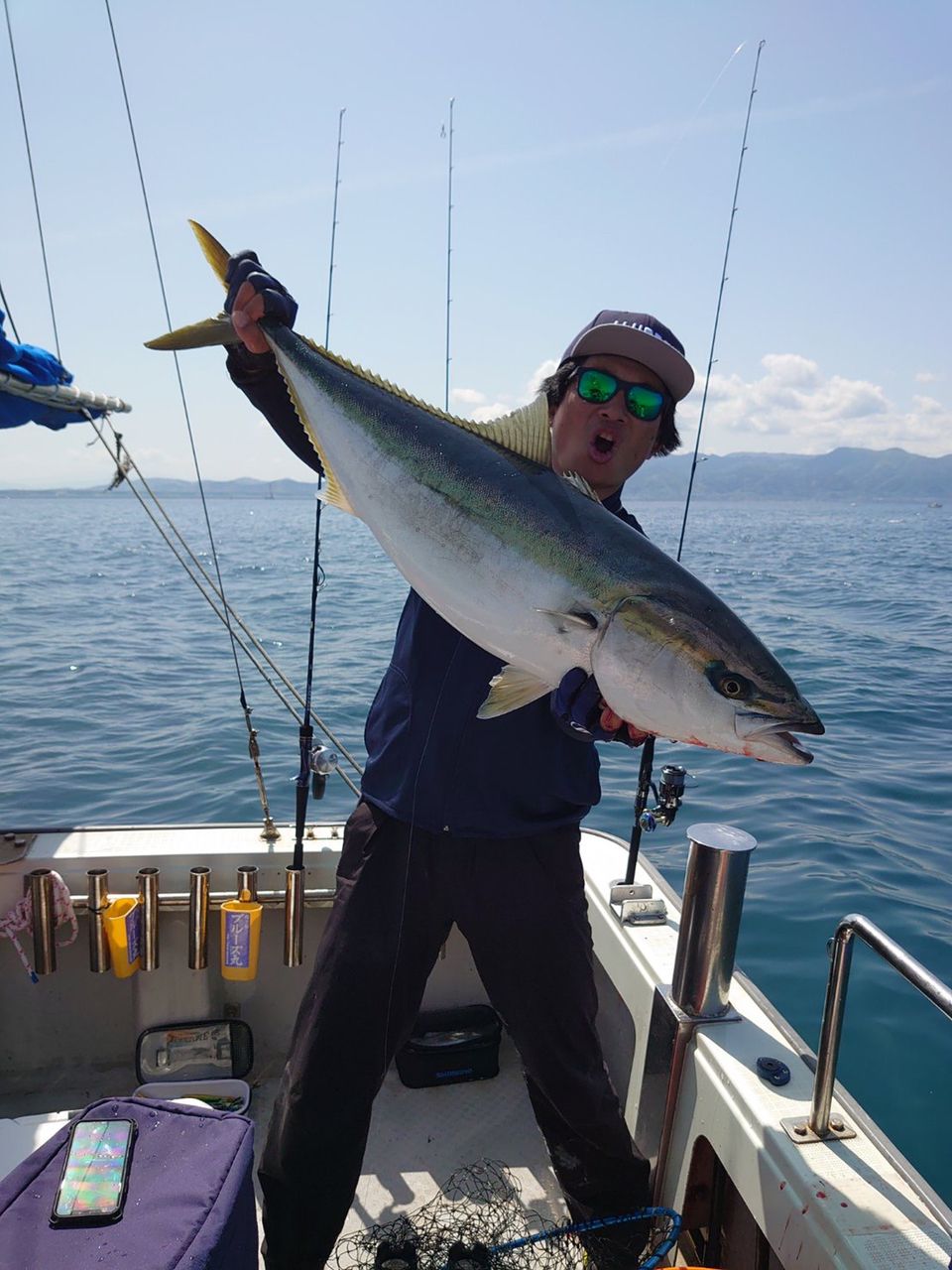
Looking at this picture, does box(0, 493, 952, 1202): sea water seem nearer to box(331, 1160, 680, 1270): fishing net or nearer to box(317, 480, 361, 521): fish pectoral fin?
box(331, 1160, 680, 1270): fishing net

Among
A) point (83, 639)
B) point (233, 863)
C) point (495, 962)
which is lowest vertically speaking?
point (83, 639)

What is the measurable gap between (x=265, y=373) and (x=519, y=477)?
3.08 feet

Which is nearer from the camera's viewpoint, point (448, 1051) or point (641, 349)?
point (641, 349)

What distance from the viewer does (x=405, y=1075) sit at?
148 inches

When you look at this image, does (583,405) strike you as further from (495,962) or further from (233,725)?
(233,725)

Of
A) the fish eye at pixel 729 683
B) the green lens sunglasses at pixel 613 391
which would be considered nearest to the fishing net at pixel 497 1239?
the fish eye at pixel 729 683

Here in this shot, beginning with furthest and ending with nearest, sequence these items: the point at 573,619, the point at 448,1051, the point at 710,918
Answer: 1. the point at 448,1051
2. the point at 710,918
3. the point at 573,619

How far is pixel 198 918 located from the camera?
3488 mm

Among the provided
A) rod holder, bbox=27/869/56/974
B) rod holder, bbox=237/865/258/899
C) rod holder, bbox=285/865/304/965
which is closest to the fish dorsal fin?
rod holder, bbox=285/865/304/965

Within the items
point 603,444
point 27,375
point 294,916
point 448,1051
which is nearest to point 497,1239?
point 448,1051

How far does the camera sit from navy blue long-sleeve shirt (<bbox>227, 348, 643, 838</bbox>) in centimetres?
242

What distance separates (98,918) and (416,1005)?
4.97 feet

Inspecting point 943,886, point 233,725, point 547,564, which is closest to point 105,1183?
point 547,564

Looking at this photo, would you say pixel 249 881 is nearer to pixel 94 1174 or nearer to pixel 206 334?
pixel 94 1174
